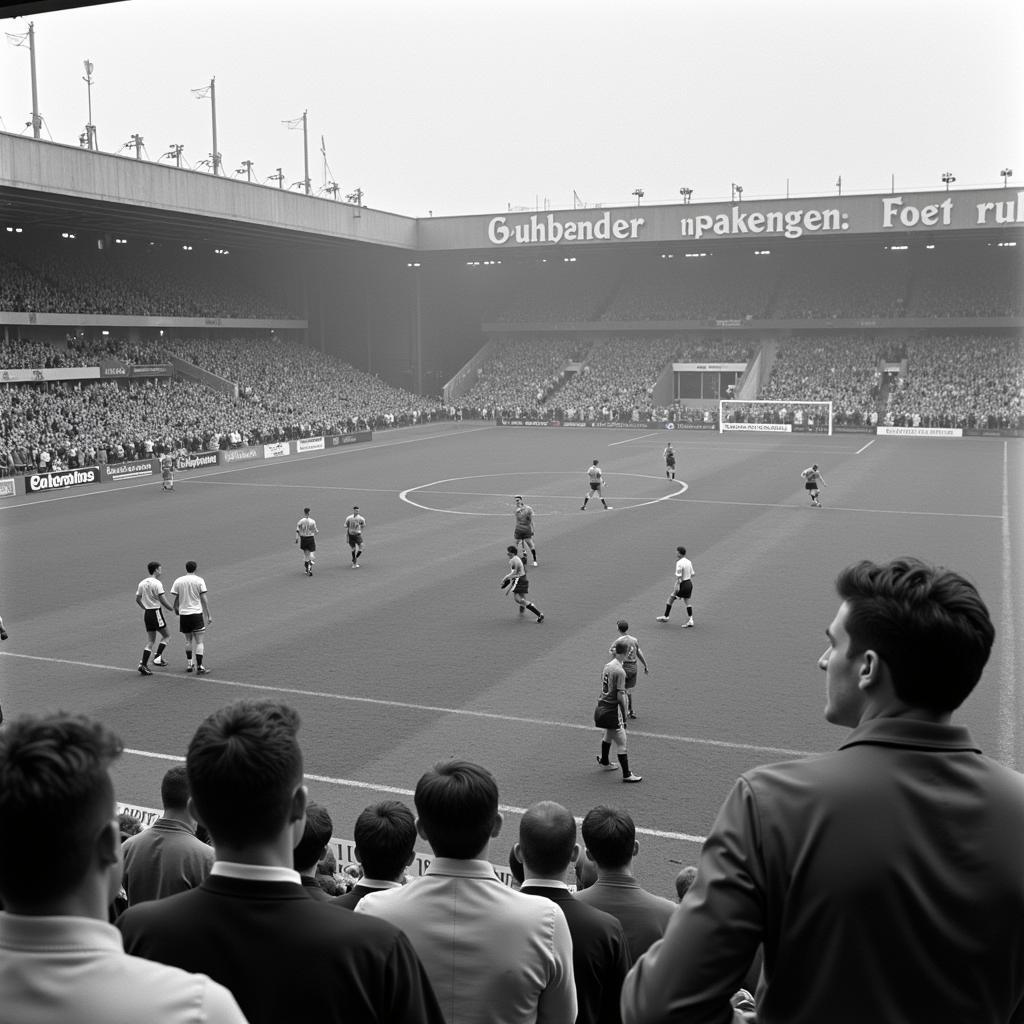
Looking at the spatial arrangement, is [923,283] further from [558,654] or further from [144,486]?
[558,654]

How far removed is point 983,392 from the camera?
6962 cm

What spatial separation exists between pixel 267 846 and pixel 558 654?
1663cm

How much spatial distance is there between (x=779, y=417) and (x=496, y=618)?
52459 mm

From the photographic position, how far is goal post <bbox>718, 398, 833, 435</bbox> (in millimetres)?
68750

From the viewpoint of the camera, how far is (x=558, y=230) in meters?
77.6

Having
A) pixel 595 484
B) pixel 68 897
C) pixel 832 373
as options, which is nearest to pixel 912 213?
pixel 832 373

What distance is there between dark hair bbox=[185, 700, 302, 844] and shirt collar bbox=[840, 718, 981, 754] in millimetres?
1509

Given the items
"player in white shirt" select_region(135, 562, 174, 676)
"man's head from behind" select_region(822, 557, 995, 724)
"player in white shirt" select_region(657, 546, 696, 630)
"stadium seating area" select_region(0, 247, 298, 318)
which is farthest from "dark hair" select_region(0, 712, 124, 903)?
"stadium seating area" select_region(0, 247, 298, 318)

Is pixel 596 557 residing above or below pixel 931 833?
below

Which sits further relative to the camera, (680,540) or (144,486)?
(144,486)

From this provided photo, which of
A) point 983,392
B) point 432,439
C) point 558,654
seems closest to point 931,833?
point 558,654

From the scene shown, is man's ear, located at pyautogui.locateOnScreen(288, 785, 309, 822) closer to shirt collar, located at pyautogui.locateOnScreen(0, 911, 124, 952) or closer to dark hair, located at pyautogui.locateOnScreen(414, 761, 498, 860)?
shirt collar, located at pyautogui.locateOnScreen(0, 911, 124, 952)

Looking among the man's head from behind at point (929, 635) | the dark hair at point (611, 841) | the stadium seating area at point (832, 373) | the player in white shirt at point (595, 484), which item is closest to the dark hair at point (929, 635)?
the man's head from behind at point (929, 635)

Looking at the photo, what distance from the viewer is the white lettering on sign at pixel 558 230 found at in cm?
7694
